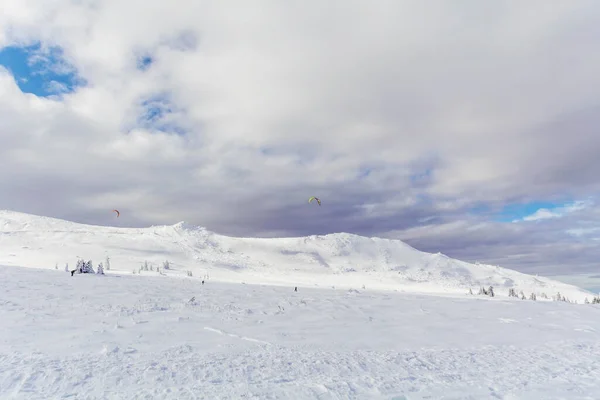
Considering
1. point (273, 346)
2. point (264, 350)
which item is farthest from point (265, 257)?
point (264, 350)

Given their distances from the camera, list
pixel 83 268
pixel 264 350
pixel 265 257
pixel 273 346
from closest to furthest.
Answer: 1. pixel 264 350
2. pixel 273 346
3. pixel 83 268
4. pixel 265 257

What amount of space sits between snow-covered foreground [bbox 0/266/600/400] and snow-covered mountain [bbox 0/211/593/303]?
110 feet

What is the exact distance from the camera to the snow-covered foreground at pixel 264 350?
26.1 feet

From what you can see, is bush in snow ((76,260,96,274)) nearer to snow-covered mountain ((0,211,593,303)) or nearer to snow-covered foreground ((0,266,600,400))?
snow-covered foreground ((0,266,600,400))

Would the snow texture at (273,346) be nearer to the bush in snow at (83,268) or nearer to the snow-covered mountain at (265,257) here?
the bush in snow at (83,268)

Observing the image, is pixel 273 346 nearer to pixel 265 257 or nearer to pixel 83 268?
pixel 83 268

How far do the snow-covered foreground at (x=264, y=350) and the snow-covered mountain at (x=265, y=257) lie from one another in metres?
33.5

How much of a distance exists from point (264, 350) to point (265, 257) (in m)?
97.8

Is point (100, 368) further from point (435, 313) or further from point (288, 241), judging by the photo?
point (288, 241)

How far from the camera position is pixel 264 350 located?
10.8 metres

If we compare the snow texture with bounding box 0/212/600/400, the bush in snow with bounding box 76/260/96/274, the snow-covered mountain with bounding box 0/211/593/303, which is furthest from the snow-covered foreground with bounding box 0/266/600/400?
the snow-covered mountain with bounding box 0/211/593/303

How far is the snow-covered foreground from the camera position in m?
7.96

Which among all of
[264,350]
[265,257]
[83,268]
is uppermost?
[265,257]

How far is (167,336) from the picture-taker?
11.6 m
